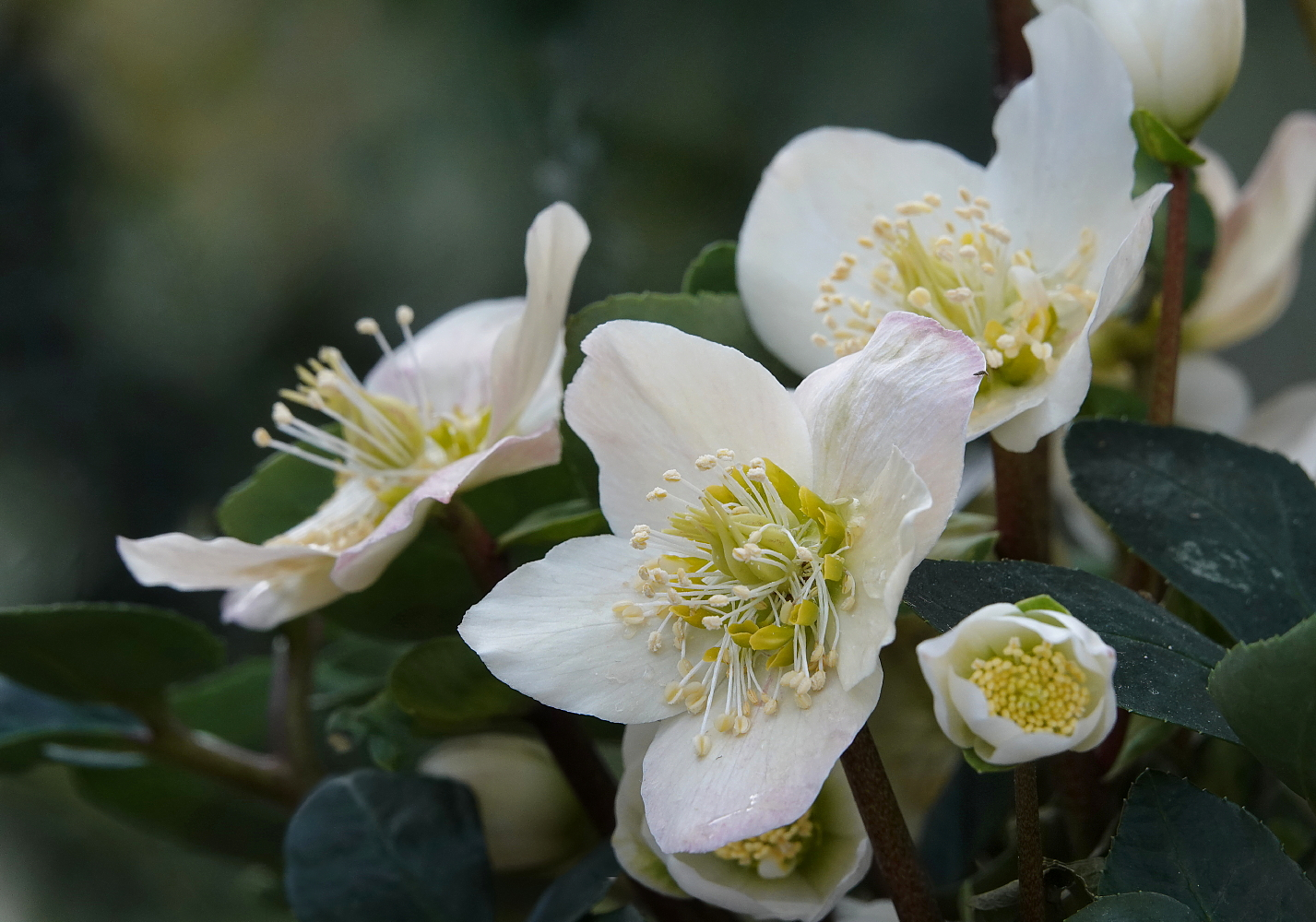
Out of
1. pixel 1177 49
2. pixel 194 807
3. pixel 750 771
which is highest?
pixel 1177 49

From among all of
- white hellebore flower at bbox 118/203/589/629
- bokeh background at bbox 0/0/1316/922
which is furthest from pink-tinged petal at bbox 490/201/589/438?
bokeh background at bbox 0/0/1316/922

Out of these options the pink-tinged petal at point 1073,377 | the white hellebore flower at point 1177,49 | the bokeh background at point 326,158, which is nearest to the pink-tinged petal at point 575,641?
the pink-tinged petal at point 1073,377

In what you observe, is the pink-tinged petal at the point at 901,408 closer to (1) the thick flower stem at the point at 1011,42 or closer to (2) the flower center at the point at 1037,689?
(2) the flower center at the point at 1037,689

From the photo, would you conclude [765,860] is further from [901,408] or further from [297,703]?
[297,703]

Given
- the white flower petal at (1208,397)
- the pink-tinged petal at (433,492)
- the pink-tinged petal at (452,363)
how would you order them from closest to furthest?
the pink-tinged petal at (433,492)
the pink-tinged petal at (452,363)
the white flower petal at (1208,397)

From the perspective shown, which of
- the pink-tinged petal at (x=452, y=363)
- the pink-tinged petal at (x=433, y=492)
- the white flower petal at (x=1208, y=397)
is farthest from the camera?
the white flower petal at (x=1208, y=397)

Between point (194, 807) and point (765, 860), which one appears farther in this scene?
point (194, 807)

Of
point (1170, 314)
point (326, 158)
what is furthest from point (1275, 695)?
point (326, 158)

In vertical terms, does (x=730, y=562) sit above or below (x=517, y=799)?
above
